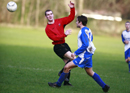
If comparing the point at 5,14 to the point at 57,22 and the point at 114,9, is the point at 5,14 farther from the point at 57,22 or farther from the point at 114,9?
the point at 57,22

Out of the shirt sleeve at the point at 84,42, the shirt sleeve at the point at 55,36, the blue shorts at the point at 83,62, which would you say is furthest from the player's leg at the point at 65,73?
the shirt sleeve at the point at 55,36

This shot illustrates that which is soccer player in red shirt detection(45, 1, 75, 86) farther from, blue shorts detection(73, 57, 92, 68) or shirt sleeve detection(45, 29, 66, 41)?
blue shorts detection(73, 57, 92, 68)

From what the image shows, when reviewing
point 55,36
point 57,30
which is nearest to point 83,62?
point 55,36

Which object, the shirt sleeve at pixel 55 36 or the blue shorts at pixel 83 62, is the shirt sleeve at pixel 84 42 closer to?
the blue shorts at pixel 83 62

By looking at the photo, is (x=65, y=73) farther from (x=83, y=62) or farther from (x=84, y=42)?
(x=84, y=42)

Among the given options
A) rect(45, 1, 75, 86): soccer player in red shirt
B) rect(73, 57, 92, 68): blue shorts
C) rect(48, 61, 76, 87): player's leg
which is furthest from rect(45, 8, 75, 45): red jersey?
rect(73, 57, 92, 68): blue shorts

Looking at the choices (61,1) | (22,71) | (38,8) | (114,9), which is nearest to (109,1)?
(114,9)

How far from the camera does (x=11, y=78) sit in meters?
7.06

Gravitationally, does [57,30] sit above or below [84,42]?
above

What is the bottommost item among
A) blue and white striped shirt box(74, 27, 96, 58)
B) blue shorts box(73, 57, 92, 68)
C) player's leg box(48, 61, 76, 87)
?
player's leg box(48, 61, 76, 87)

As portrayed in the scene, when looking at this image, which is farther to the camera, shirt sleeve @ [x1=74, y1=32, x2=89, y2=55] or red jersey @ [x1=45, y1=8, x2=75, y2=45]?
red jersey @ [x1=45, y1=8, x2=75, y2=45]

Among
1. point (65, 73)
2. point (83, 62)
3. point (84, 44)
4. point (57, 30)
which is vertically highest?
point (57, 30)

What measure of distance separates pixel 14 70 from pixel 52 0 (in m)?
40.4

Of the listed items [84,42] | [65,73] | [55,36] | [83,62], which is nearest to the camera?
[84,42]
